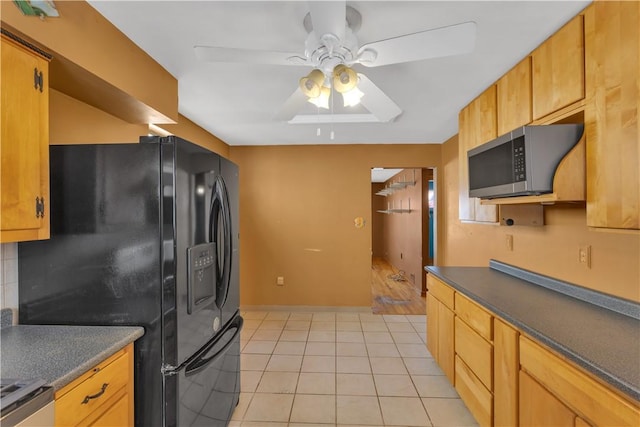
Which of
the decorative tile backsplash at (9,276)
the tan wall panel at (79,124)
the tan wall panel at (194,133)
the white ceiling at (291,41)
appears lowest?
the decorative tile backsplash at (9,276)

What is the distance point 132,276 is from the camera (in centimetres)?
133

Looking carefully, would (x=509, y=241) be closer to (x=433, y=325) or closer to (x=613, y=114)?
(x=433, y=325)

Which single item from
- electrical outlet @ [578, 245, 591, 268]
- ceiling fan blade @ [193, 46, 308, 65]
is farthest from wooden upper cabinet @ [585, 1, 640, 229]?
ceiling fan blade @ [193, 46, 308, 65]

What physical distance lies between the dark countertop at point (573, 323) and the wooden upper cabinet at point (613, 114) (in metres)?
0.48

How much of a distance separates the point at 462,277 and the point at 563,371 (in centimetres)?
118

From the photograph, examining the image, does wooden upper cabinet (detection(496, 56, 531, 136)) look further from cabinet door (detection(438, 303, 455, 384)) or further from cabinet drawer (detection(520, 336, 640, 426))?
cabinet door (detection(438, 303, 455, 384))

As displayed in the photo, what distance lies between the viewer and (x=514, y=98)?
185cm

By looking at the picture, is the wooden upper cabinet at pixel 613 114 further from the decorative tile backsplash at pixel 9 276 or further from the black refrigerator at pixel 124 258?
the decorative tile backsplash at pixel 9 276

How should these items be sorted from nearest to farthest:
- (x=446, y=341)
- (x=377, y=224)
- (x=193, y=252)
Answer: (x=193, y=252) → (x=446, y=341) → (x=377, y=224)

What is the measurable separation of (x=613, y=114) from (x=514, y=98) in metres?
0.71

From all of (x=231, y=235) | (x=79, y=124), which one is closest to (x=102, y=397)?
(x=231, y=235)

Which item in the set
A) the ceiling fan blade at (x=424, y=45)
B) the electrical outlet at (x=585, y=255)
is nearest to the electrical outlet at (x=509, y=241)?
the electrical outlet at (x=585, y=255)

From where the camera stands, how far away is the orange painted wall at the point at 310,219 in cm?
406

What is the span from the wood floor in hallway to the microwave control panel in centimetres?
291
